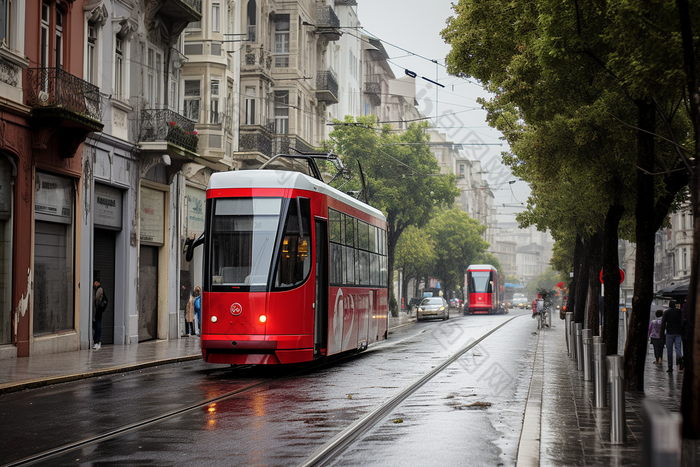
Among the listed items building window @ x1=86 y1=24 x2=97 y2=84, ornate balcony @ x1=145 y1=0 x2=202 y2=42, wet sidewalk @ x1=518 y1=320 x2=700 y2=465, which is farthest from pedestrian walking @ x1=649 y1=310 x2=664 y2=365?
ornate balcony @ x1=145 y1=0 x2=202 y2=42

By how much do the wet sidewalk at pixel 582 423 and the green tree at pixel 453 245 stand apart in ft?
240

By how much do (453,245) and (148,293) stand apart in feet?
212

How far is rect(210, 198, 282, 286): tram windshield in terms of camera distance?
50.6 feet

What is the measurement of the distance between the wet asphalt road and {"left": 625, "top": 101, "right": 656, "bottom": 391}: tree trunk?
1813 mm

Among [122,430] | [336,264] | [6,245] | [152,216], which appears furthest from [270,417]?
[152,216]

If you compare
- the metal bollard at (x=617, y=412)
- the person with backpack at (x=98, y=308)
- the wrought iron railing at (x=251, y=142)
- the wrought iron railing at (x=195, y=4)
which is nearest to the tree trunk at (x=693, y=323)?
the metal bollard at (x=617, y=412)

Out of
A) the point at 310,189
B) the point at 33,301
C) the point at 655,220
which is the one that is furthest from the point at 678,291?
the point at 33,301

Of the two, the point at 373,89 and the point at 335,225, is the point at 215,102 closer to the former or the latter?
the point at 335,225

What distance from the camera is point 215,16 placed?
33.6m

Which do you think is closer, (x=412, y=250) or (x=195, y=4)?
(x=195, y=4)

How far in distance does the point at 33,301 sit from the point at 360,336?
7.47 metres

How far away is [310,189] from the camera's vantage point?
16203 mm

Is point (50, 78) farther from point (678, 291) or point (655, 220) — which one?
point (678, 291)

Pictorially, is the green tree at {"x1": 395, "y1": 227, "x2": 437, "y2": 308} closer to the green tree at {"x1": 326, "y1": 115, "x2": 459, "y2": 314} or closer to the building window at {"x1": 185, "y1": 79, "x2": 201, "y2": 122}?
the green tree at {"x1": 326, "y1": 115, "x2": 459, "y2": 314}
